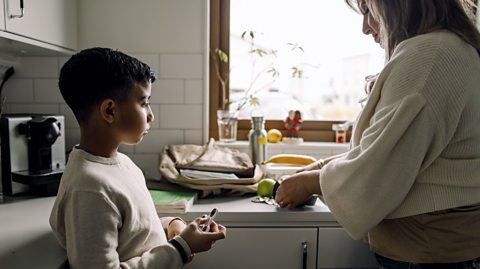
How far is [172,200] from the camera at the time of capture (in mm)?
1220

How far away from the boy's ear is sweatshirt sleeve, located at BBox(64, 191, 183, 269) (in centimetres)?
16

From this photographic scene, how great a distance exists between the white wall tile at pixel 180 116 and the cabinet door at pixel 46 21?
0.44m

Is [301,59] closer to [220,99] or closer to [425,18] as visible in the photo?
[220,99]

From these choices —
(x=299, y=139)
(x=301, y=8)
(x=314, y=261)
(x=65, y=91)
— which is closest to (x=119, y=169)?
(x=65, y=91)

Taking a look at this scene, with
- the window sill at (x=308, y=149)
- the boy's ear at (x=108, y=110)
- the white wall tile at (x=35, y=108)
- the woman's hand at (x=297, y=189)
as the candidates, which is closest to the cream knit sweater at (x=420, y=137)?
the woman's hand at (x=297, y=189)

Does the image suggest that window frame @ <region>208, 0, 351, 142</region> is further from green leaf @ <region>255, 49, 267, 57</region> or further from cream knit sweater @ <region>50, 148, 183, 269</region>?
cream knit sweater @ <region>50, 148, 183, 269</region>

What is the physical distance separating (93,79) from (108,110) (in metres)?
0.07

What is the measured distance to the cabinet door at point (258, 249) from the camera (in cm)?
120

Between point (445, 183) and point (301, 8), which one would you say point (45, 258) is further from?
point (301, 8)

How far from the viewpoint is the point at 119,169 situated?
2.68ft

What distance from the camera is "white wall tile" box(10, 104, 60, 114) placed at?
164 centimetres

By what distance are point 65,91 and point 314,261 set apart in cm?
85

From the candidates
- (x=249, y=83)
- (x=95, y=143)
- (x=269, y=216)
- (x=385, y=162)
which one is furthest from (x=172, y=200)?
(x=249, y=83)

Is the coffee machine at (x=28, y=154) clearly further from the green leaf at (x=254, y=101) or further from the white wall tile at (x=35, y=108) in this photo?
the green leaf at (x=254, y=101)
